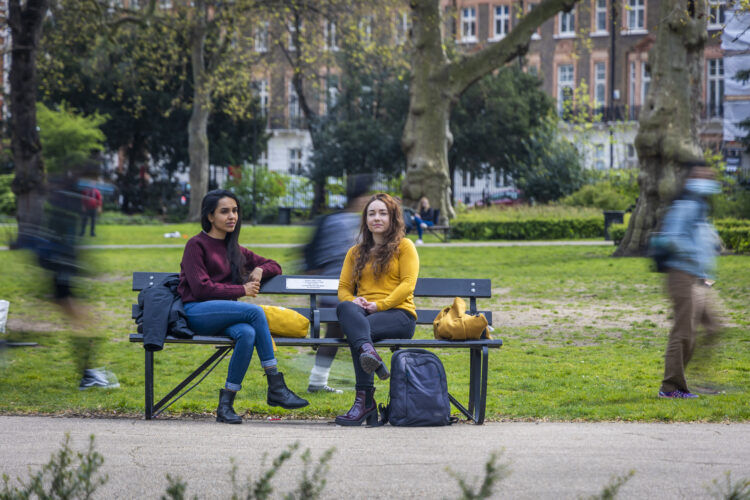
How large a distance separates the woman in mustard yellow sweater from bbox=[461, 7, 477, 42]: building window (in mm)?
49318

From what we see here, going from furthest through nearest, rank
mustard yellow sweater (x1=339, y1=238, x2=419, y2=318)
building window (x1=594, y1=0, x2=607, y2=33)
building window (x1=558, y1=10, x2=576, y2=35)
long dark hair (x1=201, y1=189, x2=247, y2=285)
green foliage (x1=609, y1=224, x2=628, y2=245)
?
building window (x1=558, y1=10, x2=576, y2=35) < building window (x1=594, y1=0, x2=607, y2=33) < green foliage (x1=609, y1=224, x2=628, y2=245) < long dark hair (x1=201, y1=189, x2=247, y2=285) < mustard yellow sweater (x1=339, y1=238, x2=419, y2=318)

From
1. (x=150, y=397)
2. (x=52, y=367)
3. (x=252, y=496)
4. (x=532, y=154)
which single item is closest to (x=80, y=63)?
(x=532, y=154)

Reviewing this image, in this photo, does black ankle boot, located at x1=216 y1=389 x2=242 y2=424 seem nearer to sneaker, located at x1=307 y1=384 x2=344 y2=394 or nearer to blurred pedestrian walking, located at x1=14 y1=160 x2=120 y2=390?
sneaker, located at x1=307 y1=384 x2=344 y2=394

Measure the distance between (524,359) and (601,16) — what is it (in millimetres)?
45073

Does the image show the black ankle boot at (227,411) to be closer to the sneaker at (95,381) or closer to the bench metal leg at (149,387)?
the bench metal leg at (149,387)

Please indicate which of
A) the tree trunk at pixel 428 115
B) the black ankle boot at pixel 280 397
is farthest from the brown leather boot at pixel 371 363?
the tree trunk at pixel 428 115

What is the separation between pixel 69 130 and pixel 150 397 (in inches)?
1517

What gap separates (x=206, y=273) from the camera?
6.92 m

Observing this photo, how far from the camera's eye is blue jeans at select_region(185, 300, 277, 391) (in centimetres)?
667

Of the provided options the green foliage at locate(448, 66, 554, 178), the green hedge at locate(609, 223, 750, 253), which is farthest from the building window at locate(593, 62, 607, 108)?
the green hedge at locate(609, 223, 750, 253)

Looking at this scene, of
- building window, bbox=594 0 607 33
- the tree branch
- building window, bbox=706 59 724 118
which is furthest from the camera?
building window, bbox=594 0 607 33

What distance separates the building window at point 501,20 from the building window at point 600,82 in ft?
16.8

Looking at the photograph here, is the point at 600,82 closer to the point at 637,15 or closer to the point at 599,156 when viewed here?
the point at 637,15

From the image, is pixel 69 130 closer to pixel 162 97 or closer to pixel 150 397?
pixel 162 97
